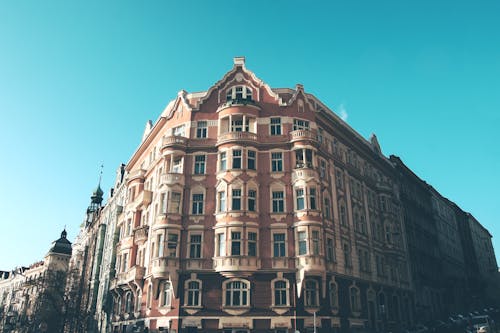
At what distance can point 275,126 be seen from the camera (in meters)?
41.0

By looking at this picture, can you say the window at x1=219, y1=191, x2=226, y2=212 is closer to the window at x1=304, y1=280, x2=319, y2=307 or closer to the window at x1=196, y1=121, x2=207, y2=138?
the window at x1=196, y1=121, x2=207, y2=138

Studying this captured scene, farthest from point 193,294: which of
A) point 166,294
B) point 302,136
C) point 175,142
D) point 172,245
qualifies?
point 302,136

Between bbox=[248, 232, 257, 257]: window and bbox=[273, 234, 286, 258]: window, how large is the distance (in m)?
1.79

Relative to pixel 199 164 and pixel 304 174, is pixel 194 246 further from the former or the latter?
pixel 304 174

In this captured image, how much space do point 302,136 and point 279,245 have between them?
424 inches

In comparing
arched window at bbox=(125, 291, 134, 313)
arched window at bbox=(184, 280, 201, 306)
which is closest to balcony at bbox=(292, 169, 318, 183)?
arched window at bbox=(184, 280, 201, 306)

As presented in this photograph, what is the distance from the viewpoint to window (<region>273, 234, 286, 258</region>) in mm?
36250

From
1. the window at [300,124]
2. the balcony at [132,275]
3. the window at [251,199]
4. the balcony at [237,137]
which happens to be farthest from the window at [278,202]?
the balcony at [132,275]

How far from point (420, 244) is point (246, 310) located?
1583 inches

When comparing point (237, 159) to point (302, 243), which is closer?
point (302, 243)

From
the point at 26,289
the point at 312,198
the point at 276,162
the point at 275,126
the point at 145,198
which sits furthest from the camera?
the point at 26,289

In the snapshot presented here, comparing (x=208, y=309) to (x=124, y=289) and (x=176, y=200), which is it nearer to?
(x=176, y=200)

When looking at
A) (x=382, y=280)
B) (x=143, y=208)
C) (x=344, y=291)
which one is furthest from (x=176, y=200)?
(x=382, y=280)

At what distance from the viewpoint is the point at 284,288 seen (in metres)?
35.1
